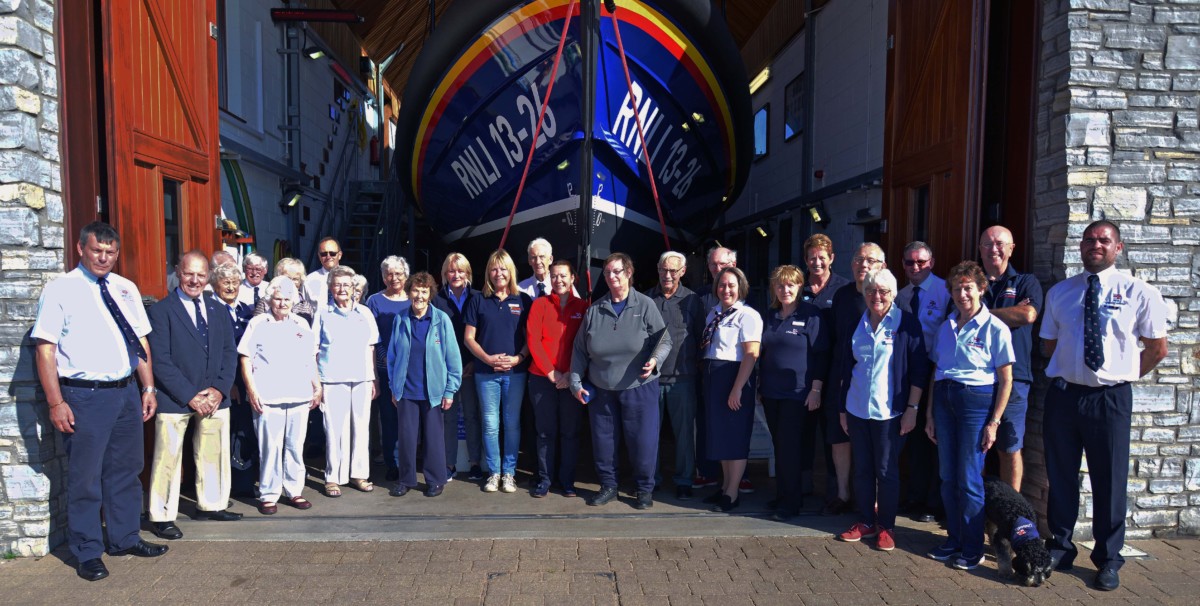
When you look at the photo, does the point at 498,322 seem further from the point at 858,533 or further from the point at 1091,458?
the point at 1091,458

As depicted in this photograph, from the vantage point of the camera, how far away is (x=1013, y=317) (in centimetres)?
357

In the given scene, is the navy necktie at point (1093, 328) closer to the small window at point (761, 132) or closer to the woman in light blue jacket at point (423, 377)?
the woman in light blue jacket at point (423, 377)

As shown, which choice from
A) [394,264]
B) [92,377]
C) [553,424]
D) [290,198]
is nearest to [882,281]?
[553,424]

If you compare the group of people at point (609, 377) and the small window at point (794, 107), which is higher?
the small window at point (794, 107)

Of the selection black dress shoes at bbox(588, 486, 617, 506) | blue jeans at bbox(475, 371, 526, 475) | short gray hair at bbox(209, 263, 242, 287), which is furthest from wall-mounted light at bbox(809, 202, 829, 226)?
short gray hair at bbox(209, 263, 242, 287)

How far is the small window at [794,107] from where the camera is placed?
1102cm

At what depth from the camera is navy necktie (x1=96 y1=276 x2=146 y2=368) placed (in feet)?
11.0

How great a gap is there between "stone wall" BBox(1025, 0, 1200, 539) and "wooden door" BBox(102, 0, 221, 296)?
493 centimetres

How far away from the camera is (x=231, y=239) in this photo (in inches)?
299

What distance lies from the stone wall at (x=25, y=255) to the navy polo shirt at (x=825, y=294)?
3905 millimetres

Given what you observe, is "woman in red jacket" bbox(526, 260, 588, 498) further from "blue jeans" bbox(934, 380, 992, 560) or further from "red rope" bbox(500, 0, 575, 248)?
"blue jeans" bbox(934, 380, 992, 560)

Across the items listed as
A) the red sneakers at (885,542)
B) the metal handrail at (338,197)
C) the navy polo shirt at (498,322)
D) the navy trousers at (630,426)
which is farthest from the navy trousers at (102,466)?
the metal handrail at (338,197)

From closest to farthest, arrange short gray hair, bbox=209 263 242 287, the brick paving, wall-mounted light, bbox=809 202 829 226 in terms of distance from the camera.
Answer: the brick paving
short gray hair, bbox=209 263 242 287
wall-mounted light, bbox=809 202 829 226

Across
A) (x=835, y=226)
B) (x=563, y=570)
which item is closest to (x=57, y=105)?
(x=563, y=570)
